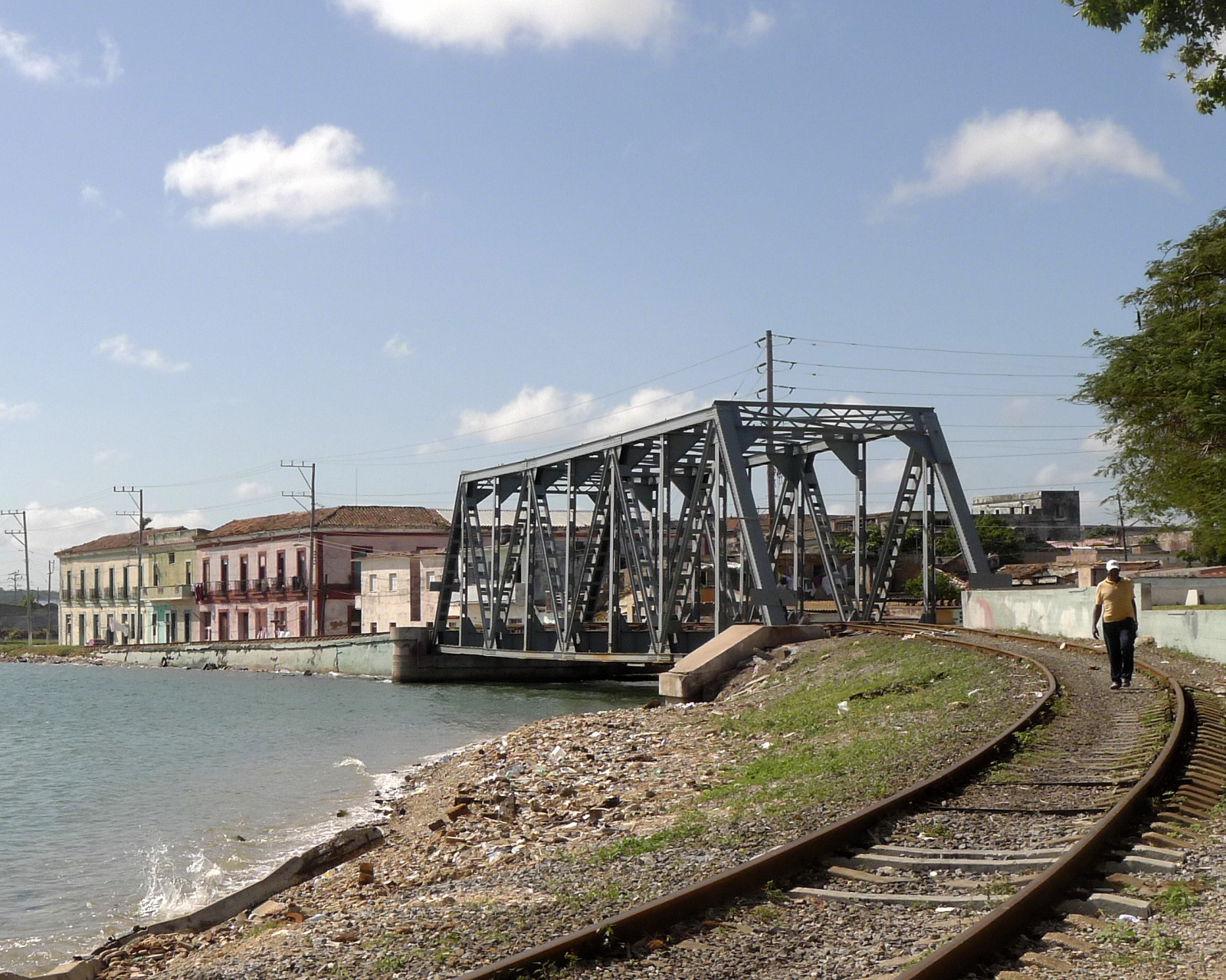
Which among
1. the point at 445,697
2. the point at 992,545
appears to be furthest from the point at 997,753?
the point at 992,545

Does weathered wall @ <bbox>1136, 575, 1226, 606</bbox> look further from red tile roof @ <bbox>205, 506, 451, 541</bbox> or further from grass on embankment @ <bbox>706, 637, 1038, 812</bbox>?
red tile roof @ <bbox>205, 506, 451, 541</bbox>

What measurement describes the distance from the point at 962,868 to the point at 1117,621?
8.66 metres

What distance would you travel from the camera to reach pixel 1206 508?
29.1 m

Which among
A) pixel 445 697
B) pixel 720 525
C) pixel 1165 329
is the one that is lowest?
pixel 445 697

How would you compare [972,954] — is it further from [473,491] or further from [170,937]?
[473,491]

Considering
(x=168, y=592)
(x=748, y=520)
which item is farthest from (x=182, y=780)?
(x=168, y=592)

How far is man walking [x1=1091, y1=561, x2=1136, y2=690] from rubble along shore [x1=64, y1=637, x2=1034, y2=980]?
1.11 metres

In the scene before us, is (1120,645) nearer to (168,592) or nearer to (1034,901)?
(1034,901)

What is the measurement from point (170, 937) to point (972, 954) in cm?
719

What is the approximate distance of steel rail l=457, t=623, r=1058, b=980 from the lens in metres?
5.87

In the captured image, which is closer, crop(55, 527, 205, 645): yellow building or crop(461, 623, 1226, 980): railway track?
crop(461, 623, 1226, 980): railway track

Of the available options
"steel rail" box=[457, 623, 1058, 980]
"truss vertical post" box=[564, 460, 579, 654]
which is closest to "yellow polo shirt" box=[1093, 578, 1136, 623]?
"steel rail" box=[457, 623, 1058, 980]

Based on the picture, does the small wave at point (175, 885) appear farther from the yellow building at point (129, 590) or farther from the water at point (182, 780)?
the yellow building at point (129, 590)

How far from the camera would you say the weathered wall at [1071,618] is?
1984cm
